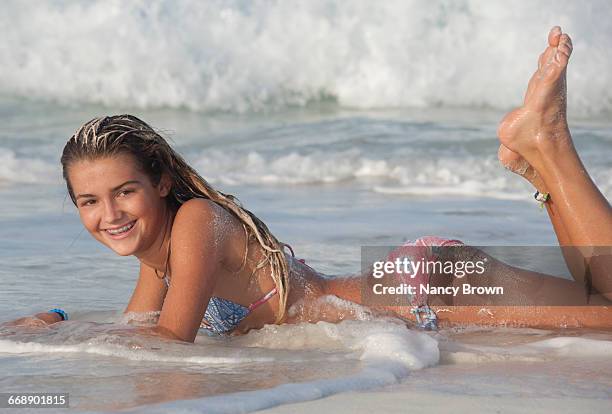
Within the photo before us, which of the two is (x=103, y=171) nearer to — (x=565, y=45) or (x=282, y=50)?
(x=565, y=45)

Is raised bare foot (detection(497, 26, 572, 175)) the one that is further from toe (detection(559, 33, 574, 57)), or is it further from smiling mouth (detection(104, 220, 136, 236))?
smiling mouth (detection(104, 220, 136, 236))

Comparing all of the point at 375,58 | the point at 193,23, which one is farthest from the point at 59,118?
the point at 375,58

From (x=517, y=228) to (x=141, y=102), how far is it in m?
7.48

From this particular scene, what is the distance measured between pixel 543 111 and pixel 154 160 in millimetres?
1475

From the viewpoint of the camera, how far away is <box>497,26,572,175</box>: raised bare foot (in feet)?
12.9

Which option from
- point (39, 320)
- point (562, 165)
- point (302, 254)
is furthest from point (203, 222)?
point (302, 254)

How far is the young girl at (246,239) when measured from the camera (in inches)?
140

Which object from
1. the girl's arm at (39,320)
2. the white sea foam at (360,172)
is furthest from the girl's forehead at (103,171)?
the white sea foam at (360,172)

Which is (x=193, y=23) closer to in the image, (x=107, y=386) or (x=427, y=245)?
(x=427, y=245)

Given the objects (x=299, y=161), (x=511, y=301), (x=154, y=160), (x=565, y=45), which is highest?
(x=299, y=161)

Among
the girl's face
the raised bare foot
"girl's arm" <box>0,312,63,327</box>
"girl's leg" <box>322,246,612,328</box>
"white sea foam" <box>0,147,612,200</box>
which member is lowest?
"girl's arm" <box>0,312,63,327</box>

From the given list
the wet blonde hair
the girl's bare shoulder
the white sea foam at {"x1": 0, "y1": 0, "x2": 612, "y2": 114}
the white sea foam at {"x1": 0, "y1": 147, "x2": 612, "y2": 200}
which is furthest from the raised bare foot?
the white sea foam at {"x1": 0, "y1": 0, "x2": 612, "y2": 114}

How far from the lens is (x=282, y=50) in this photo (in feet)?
43.6

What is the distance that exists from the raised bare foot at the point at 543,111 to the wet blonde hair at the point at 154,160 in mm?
1014
